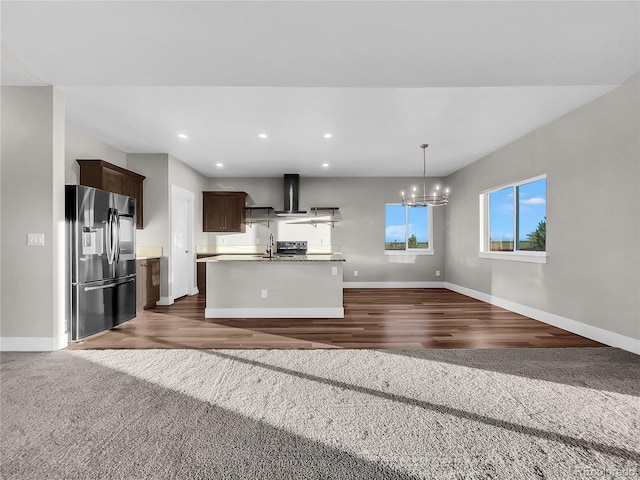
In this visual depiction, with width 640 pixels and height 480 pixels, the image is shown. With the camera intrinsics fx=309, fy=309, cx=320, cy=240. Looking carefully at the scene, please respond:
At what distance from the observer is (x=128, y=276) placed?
4.05m

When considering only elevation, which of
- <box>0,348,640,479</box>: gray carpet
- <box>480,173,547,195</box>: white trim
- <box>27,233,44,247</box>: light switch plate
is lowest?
<box>0,348,640,479</box>: gray carpet

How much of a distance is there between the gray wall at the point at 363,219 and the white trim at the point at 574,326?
216 cm

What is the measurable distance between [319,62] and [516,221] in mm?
4134

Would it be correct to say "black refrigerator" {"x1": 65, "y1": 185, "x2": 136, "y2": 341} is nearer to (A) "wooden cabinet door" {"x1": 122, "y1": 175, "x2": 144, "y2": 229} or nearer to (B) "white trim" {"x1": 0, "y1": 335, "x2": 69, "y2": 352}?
(B) "white trim" {"x1": 0, "y1": 335, "x2": 69, "y2": 352}

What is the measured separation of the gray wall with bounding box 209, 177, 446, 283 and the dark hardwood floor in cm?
235

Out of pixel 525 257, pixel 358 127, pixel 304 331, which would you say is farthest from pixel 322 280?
pixel 525 257

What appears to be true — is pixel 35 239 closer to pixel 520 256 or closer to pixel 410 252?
pixel 520 256

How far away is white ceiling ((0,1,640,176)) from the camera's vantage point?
2.12 meters

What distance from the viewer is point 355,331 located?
151 inches

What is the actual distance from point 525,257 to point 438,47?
11.5 feet

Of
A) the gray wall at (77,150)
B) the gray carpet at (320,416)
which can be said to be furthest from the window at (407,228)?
the gray wall at (77,150)

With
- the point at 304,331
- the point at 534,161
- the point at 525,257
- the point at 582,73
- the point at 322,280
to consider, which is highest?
the point at 582,73

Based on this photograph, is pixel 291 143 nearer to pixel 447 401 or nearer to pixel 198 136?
pixel 198 136

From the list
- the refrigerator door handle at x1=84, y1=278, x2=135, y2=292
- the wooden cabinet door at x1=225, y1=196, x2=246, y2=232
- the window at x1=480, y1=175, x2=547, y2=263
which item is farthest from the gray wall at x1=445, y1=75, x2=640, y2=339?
the refrigerator door handle at x1=84, y1=278, x2=135, y2=292
